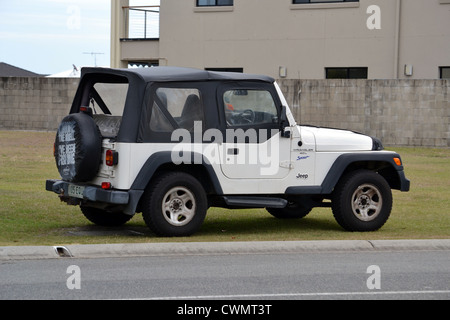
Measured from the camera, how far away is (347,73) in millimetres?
29938

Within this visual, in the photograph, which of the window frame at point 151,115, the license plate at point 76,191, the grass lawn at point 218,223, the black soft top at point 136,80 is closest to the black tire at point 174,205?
the grass lawn at point 218,223

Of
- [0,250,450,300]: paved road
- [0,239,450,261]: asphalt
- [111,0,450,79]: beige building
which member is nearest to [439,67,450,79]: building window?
[111,0,450,79]: beige building

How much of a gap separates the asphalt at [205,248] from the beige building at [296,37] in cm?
1884

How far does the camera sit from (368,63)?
29.4 meters

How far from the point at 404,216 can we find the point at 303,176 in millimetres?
2826

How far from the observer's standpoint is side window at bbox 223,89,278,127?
1152 cm

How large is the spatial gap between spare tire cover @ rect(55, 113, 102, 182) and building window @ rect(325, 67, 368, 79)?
19849 mm

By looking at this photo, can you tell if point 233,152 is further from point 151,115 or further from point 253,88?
point 151,115

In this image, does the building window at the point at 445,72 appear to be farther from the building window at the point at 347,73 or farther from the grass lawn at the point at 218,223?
the grass lawn at the point at 218,223

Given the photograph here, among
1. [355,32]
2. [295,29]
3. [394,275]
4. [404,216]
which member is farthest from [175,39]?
[394,275]

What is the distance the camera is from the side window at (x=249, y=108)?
11523 mm

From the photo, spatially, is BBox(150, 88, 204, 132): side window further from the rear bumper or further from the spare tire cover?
the rear bumper

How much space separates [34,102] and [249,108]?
19612 millimetres

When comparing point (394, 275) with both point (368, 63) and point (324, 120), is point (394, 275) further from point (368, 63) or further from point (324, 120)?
point (368, 63)
